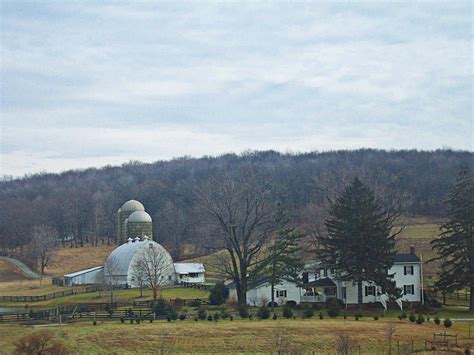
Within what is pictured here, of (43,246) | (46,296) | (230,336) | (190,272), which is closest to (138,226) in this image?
(43,246)

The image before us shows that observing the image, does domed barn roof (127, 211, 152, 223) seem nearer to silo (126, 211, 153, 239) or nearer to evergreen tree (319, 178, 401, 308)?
silo (126, 211, 153, 239)

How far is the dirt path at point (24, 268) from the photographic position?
93.2 m

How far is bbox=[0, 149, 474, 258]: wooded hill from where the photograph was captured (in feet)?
353

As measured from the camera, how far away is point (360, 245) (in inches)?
2067

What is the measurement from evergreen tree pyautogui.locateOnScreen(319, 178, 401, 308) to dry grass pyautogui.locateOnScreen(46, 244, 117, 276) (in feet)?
168

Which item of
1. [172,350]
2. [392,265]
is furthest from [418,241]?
[172,350]

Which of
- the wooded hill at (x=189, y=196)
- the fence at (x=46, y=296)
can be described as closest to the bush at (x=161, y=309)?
the fence at (x=46, y=296)

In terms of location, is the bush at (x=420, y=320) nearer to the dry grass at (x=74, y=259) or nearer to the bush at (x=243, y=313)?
the bush at (x=243, y=313)

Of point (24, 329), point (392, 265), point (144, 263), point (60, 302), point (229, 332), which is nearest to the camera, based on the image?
point (229, 332)

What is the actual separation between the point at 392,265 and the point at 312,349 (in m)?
17.2

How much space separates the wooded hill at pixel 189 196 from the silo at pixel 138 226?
324 inches

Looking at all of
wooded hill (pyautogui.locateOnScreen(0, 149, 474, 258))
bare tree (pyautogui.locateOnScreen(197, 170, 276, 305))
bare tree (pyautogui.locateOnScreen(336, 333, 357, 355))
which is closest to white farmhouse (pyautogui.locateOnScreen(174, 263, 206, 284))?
wooded hill (pyautogui.locateOnScreen(0, 149, 474, 258))

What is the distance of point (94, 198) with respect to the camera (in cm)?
13788

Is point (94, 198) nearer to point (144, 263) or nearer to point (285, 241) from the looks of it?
point (144, 263)
